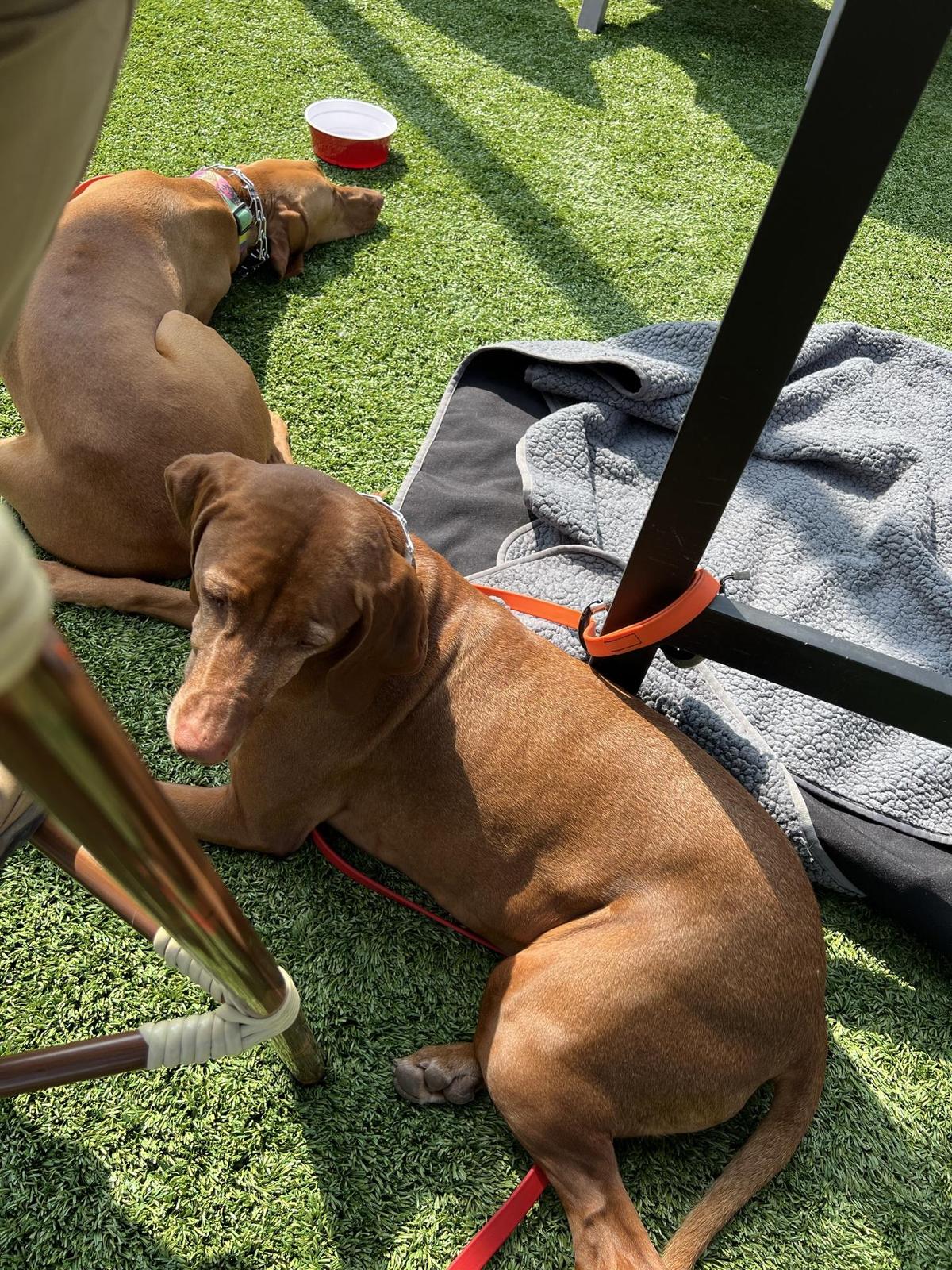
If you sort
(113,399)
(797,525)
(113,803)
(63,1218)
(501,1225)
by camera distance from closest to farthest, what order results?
(113,803)
(63,1218)
(501,1225)
(113,399)
(797,525)

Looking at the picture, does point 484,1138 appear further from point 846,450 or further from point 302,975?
point 846,450

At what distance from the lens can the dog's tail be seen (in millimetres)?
2260

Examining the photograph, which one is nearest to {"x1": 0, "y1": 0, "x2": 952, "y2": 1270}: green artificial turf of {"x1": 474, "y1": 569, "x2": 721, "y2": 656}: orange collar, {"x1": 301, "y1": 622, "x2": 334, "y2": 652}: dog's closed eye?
{"x1": 301, "y1": 622, "x2": 334, "y2": 652}: dog's closed eye

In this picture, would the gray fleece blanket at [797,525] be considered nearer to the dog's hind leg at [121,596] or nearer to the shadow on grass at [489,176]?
the shadow on grass at [489,176]

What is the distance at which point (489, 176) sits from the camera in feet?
18.3

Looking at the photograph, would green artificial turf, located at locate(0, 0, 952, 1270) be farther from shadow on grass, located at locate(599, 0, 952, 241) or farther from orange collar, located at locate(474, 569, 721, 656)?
orange collar, located at locate(474, 569, 721, 656)

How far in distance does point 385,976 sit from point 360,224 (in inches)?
155

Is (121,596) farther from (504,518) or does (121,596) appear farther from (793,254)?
(793,254)

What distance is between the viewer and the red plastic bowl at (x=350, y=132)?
536cm

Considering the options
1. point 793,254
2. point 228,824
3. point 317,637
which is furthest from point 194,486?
point 793,254

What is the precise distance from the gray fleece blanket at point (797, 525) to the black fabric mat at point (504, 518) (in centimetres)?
9

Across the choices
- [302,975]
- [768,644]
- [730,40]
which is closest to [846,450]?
[768,644]

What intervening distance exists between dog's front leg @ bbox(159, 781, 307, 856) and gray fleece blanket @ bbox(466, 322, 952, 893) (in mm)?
1180

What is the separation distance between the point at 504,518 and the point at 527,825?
1.70 m
